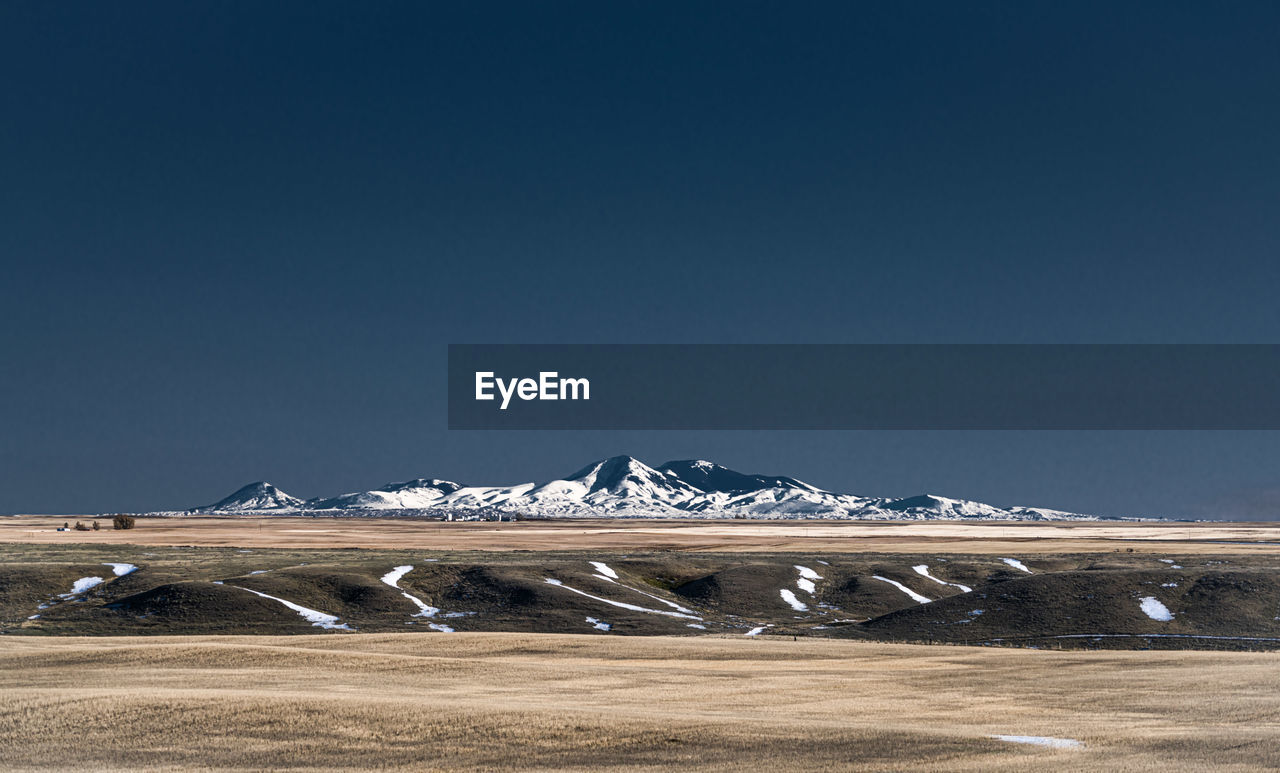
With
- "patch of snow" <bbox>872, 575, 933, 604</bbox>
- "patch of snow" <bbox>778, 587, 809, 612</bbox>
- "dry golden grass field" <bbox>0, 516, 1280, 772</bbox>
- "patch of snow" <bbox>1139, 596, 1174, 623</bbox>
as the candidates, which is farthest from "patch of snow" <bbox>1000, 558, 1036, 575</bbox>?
"patch of snow" <bbox>1139, 596, 1174, 623</bbox>

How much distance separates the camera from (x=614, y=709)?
35812 mm

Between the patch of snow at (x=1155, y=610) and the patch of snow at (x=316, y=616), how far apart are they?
180 ft

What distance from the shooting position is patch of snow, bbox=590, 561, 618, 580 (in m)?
99.8

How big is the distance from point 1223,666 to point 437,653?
37.3m

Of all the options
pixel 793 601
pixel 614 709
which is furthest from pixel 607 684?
pixel 793 601

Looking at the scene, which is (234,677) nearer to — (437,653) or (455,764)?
(437,653)

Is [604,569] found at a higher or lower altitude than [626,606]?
higher

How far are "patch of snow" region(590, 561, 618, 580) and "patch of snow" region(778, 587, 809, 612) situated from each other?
15579mm

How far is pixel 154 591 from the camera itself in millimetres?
81188

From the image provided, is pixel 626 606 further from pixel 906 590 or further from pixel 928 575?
pixel 928 575

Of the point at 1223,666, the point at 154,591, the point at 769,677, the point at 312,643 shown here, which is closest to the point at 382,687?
the point at 769,677

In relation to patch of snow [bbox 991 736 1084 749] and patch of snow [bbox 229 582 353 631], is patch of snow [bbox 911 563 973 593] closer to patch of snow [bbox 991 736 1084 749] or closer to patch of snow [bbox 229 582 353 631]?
patch of snow [bbox 229 582 353 631]

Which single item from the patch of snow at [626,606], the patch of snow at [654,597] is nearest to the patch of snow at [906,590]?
the patch of snow at [654,597]

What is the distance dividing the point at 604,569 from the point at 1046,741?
243 ft
